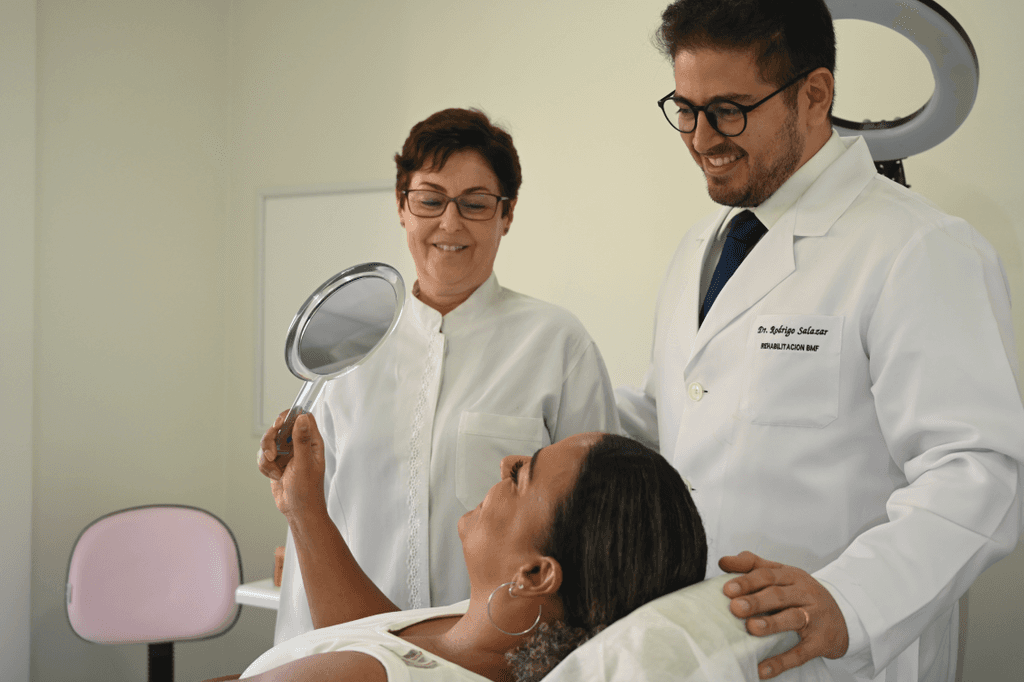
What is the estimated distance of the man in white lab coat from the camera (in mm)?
1076

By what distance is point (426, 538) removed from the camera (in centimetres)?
158

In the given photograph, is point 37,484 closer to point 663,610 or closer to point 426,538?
point 426,538

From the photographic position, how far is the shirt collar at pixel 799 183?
1411mm

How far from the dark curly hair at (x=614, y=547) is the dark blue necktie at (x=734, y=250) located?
0.49m

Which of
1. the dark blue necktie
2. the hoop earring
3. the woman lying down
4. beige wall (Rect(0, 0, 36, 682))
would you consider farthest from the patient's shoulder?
beige wall (Rect(0, 0, 36, 682))

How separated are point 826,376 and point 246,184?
2945mm

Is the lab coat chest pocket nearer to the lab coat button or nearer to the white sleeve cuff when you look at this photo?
the lab coat button

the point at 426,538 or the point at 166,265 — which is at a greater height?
the point at 166,265

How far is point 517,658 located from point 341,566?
→ 1.52 feet

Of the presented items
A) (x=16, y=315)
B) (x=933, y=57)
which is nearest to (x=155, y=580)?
(x=16, y=315)

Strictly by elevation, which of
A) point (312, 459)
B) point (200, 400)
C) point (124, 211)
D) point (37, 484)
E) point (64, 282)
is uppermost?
point (124, 211)

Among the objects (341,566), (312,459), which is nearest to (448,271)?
(312,459)

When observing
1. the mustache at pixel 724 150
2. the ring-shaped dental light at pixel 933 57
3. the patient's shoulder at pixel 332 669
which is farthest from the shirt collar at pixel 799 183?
the patient's shoulder at pixel 332 669

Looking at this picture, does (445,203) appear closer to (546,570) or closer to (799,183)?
(799,183)
